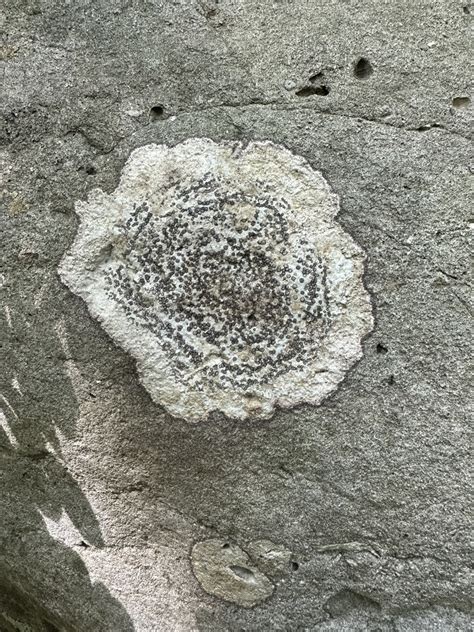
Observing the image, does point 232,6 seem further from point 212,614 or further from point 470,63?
point 212,614

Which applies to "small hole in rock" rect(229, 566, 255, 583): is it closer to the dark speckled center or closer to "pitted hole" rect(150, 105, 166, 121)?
the dark speckled center

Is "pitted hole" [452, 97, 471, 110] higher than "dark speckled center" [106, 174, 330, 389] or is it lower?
higher

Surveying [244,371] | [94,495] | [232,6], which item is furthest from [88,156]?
[94,495]

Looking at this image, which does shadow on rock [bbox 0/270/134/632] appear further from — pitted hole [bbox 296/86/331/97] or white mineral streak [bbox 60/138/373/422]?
pitted hole [bbox 296/86/331/97]

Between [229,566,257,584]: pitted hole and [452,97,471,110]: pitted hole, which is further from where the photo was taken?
[229,566,257,584]: pitted hole

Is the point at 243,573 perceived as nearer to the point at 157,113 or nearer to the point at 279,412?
the point at 279,412

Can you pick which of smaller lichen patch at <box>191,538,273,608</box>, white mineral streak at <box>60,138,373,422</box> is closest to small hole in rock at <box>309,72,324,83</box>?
white mineral streak at <box>60,138,373,422</box>

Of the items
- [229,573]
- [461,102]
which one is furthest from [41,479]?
[461,102]
